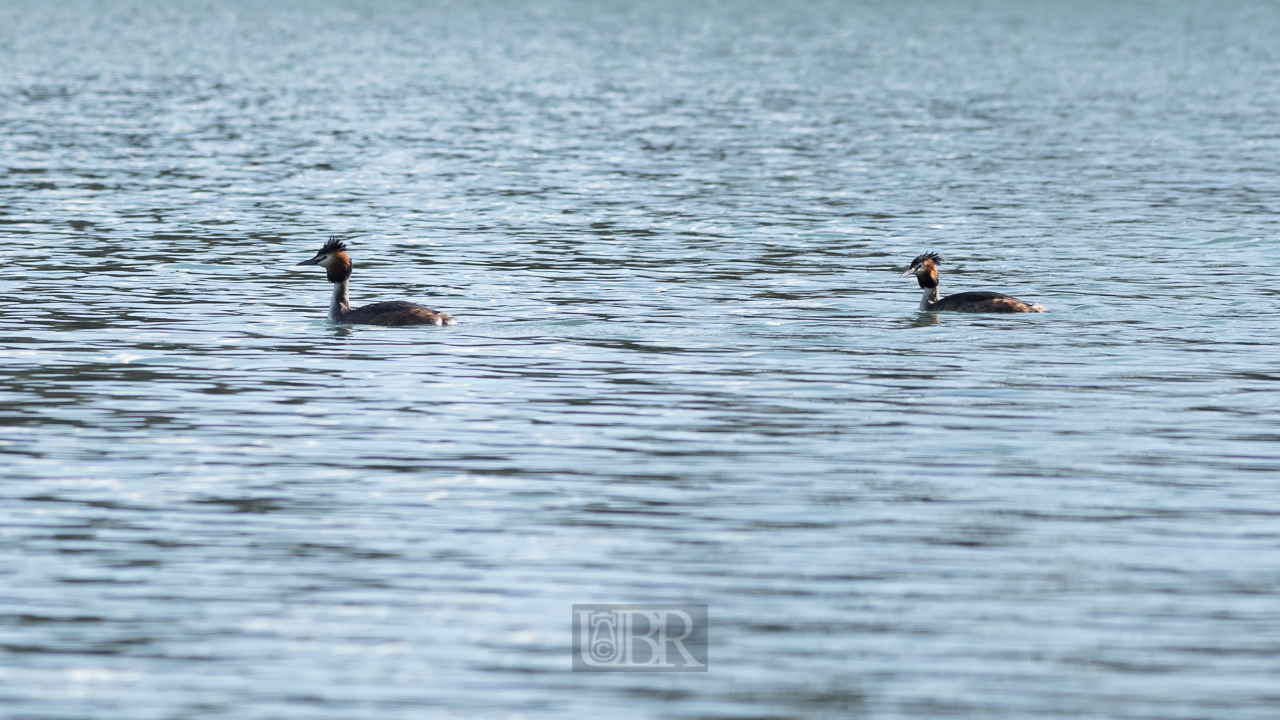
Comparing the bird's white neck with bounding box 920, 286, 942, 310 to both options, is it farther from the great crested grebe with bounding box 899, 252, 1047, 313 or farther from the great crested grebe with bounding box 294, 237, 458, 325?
the great crested grebe with bounding box 294, 237, 458, 325

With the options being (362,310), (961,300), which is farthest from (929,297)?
(362,310)

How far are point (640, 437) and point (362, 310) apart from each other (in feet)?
26.7

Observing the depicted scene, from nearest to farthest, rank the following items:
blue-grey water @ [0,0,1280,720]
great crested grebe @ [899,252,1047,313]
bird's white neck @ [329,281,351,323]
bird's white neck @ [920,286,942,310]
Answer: blue-grey water @ [0,0,1280,720] → bird's white neck @ [329,281,351,323] → great crested grebe @ [899,252,1047,313] → bird's white neck @ [920,286,942,310]

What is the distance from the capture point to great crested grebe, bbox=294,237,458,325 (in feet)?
85.8

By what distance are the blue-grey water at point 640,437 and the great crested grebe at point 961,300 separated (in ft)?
2.11

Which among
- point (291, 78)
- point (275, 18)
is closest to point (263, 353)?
point (291, 78)

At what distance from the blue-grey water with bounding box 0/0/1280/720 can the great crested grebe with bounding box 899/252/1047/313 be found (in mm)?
644

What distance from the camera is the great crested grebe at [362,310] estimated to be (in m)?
26.2

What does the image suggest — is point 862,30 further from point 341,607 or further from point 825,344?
point 341,607
